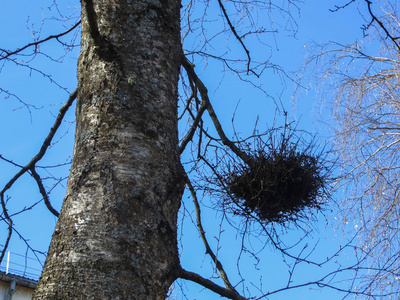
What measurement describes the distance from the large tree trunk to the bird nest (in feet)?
2.81

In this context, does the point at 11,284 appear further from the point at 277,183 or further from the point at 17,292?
the point at 277,183

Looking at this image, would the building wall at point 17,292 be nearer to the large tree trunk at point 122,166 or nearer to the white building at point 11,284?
the white building at point 11,284

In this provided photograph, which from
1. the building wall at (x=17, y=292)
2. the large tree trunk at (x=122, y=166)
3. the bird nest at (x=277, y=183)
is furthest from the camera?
the building wall at (x=17, y=292)

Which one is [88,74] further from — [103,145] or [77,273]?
[77,273]

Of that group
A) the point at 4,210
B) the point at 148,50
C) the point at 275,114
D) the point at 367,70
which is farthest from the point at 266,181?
the point at 367,70

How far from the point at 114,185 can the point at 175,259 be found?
9.0 inches

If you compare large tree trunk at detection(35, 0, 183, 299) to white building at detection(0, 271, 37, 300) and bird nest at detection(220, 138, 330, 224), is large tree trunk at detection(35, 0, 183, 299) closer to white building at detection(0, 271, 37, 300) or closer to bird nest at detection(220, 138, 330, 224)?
bird nest at detection(220, 138, 330, 224)

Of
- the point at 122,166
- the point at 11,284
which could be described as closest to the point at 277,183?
the point at 122,166

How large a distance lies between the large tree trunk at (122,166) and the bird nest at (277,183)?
0.86 metres

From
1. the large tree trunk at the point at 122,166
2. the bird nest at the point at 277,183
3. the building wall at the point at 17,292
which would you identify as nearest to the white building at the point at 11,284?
the building wall at the point at 17,292

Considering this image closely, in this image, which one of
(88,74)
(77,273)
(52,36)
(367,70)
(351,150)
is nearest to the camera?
(77,273)

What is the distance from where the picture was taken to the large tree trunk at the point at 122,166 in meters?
1.13

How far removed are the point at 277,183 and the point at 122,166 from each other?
3.83 ft

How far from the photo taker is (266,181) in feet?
7.43
